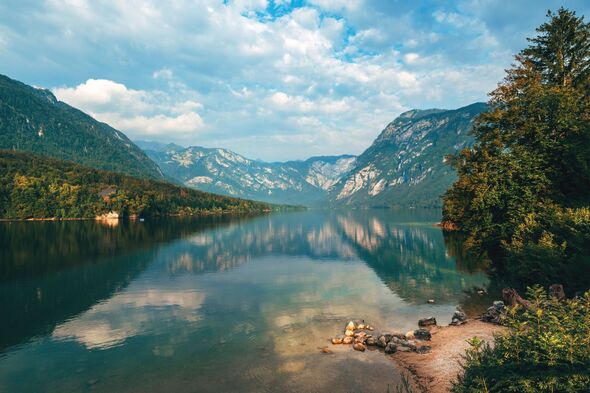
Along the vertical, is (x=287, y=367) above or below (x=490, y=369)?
below

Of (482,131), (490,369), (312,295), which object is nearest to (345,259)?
(312,295)

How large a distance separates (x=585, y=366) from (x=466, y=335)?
24.4m

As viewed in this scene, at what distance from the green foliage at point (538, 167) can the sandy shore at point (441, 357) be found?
40.0 feet

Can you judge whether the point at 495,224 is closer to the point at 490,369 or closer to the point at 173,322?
the point at 490,369

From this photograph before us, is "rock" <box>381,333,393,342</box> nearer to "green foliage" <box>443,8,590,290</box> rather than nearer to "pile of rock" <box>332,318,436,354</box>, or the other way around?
"pile of rock" <box>332,318,436,354</box>

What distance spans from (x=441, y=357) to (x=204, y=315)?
103 feet

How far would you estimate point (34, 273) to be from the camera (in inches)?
2827

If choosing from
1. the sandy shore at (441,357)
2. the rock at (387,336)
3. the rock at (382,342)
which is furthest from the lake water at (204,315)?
the rock at (387,336)

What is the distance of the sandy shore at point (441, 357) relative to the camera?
28.2m

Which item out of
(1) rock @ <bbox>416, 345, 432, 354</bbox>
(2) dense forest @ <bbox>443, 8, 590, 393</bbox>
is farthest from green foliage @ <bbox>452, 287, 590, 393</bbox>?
(1) rock @ <bbox>416, 345, 432, 354</bbox>

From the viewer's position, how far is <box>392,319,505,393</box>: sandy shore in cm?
2820

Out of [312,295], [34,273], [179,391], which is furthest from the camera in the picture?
[34,273]

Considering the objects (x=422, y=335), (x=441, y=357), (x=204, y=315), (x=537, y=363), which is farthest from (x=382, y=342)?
(x=204, y=315)

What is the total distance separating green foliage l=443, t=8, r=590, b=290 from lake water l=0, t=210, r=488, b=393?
41.6 feet
